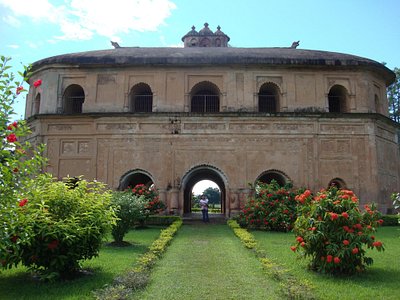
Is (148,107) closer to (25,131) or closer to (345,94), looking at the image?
(345,94)

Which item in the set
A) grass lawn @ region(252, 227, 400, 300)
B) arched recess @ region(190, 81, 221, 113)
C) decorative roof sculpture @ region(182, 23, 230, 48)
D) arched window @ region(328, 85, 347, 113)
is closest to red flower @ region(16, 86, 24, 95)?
grass lawn @ region(252, 227, 400, 300)

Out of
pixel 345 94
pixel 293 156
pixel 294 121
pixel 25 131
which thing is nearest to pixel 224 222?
pixel 293 156

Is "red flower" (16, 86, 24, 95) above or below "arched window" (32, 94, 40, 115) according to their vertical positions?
below

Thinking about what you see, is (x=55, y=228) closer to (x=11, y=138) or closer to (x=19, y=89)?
(x=11, y=138)

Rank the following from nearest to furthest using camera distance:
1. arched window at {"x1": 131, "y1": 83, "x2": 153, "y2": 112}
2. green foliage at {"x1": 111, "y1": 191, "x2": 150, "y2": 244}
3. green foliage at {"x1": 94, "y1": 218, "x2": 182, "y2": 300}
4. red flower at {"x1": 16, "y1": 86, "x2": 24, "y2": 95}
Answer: red flower at {"x1": 16, "y1": 86, "x2": 24, "y2": 95}
green foliage at {"x1": 94, "y1": 218, "x2": 182, "y2": 300}
green foliage at {"x1": 111, "y1": 191, "x2": 150, "y2": 244}
arched window at {"x1": 131, "y1": 83, "x2": 153, "y2": 112}

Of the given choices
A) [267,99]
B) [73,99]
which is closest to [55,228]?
[73,99]

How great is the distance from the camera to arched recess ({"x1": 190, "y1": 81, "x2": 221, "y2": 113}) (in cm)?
1912

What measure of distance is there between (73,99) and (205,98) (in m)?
6.64

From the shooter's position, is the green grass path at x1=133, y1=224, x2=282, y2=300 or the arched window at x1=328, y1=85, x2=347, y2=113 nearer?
the green grass path at x1=133, y1=224, x2=282, y2=300

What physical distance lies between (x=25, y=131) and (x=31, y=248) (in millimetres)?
1961

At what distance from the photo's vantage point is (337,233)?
6.65 metres

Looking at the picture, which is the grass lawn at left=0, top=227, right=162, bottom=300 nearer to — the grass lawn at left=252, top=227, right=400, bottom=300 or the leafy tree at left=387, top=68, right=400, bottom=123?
the grass lawn at left=252, top=227, right=400, bottom=300

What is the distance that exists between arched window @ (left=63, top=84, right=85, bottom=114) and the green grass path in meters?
11.3

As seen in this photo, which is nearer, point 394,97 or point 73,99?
point 73,99
